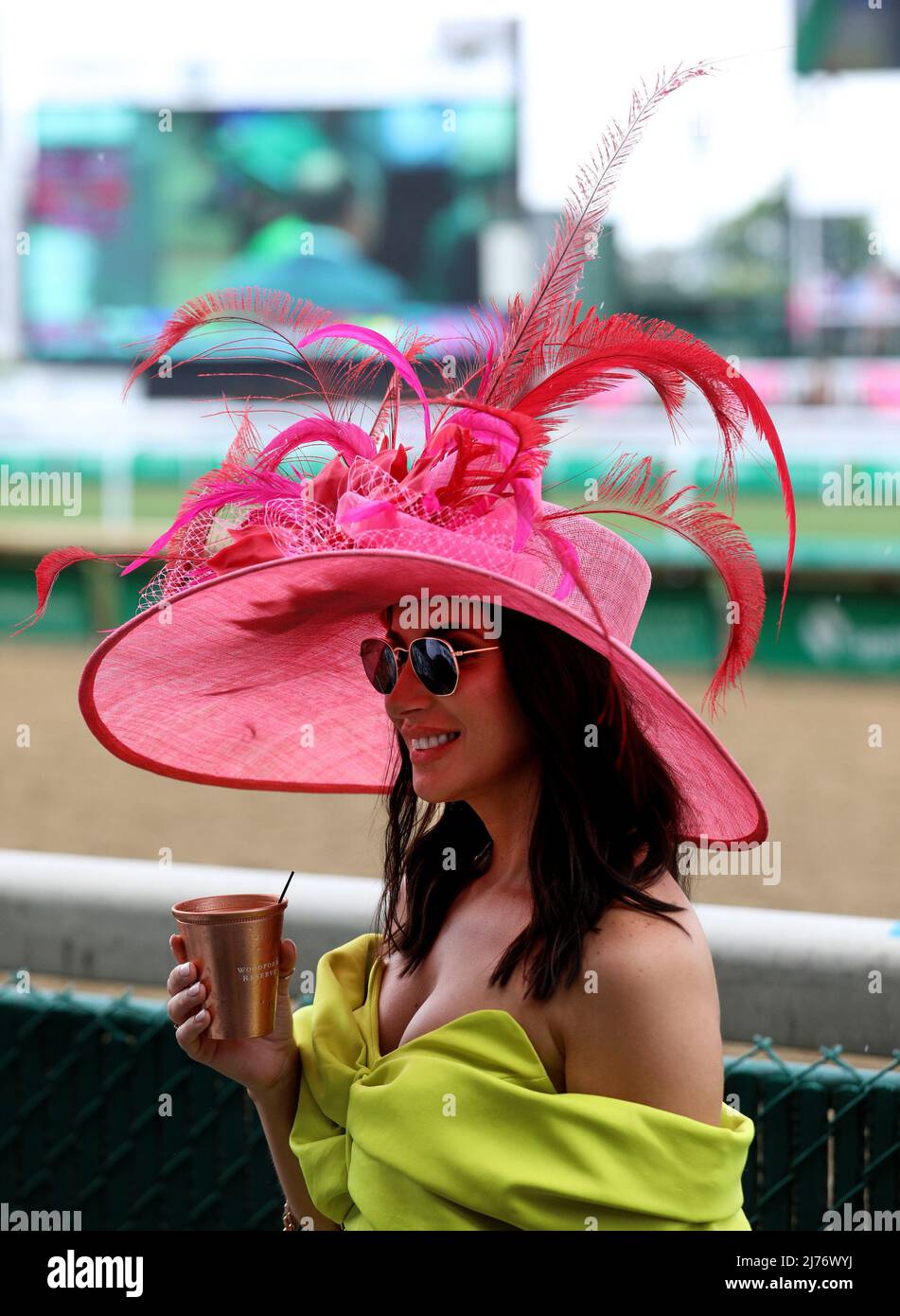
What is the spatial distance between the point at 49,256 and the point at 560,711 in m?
16.6

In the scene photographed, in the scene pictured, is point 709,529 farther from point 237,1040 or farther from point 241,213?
point 241,213

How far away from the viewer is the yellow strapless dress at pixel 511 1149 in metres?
1.67

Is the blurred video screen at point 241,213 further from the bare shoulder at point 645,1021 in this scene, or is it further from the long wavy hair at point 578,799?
the bare shoulder at point 645,1021

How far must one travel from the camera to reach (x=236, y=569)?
70.7 inches

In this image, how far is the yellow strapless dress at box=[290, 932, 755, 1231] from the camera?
1.67 metres

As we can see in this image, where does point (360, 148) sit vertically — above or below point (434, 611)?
above

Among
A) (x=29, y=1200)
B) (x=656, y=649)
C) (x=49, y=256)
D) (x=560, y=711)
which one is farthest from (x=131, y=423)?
(x=560, y=711)

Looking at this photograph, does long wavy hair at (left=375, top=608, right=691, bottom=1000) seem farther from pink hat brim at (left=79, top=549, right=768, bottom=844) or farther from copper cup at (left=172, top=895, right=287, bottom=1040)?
copper cup at (left=172, top=895, right=287, bottom=1040)

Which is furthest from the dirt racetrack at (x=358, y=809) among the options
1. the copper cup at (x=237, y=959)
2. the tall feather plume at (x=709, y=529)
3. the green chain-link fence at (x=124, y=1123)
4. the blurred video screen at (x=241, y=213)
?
the blurred video screen at (x=241, y=213)

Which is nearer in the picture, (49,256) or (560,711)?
(560,711)

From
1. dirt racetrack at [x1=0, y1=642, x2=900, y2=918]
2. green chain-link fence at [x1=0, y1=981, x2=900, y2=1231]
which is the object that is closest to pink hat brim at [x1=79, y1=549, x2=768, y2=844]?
green chain-link fence at [x1=0, y1=981, x2=900, y2=1231]
